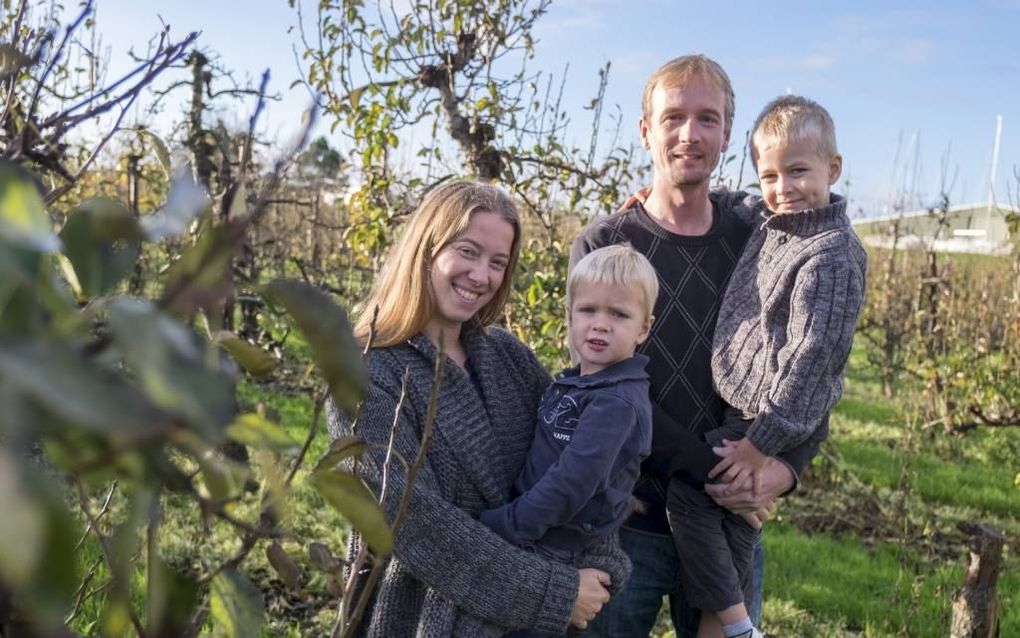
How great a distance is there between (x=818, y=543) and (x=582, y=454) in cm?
391

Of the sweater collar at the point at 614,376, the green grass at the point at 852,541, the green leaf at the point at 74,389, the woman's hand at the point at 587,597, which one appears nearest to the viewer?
the green leaf at the point at 74,389

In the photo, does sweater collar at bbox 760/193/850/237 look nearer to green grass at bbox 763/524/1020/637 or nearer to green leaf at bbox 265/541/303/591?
green leaf at bbox 265/541/303/591

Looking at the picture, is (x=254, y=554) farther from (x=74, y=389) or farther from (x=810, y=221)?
(x=74, y=389)

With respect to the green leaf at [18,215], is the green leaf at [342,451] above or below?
below

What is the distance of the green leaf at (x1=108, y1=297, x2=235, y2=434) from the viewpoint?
0.26 meters

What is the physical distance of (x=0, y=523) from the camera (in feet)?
0.80

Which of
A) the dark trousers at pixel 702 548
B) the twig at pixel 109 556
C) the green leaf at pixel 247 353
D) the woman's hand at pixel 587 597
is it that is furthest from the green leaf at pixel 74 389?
the dark trousers at pixel 702 548

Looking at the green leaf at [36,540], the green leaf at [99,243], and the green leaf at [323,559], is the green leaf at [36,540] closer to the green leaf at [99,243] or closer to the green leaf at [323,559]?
the green leaf at [99,243]

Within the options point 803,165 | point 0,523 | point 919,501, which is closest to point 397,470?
point 803,165

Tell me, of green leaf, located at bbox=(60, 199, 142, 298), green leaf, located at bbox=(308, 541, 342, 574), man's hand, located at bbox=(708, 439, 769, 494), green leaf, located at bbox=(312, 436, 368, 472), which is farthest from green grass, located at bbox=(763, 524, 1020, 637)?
green leaf, located at bbox=(60, 199, 142, 298)

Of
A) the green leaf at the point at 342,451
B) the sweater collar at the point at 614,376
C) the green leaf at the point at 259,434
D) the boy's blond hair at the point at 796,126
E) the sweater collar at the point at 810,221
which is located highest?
the boy's blond hair at the point at 796,126

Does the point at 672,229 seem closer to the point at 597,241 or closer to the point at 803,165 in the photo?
the point at 597,241

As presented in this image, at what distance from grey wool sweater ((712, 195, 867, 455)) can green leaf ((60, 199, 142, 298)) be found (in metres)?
1.99

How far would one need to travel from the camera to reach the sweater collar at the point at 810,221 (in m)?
2.38
